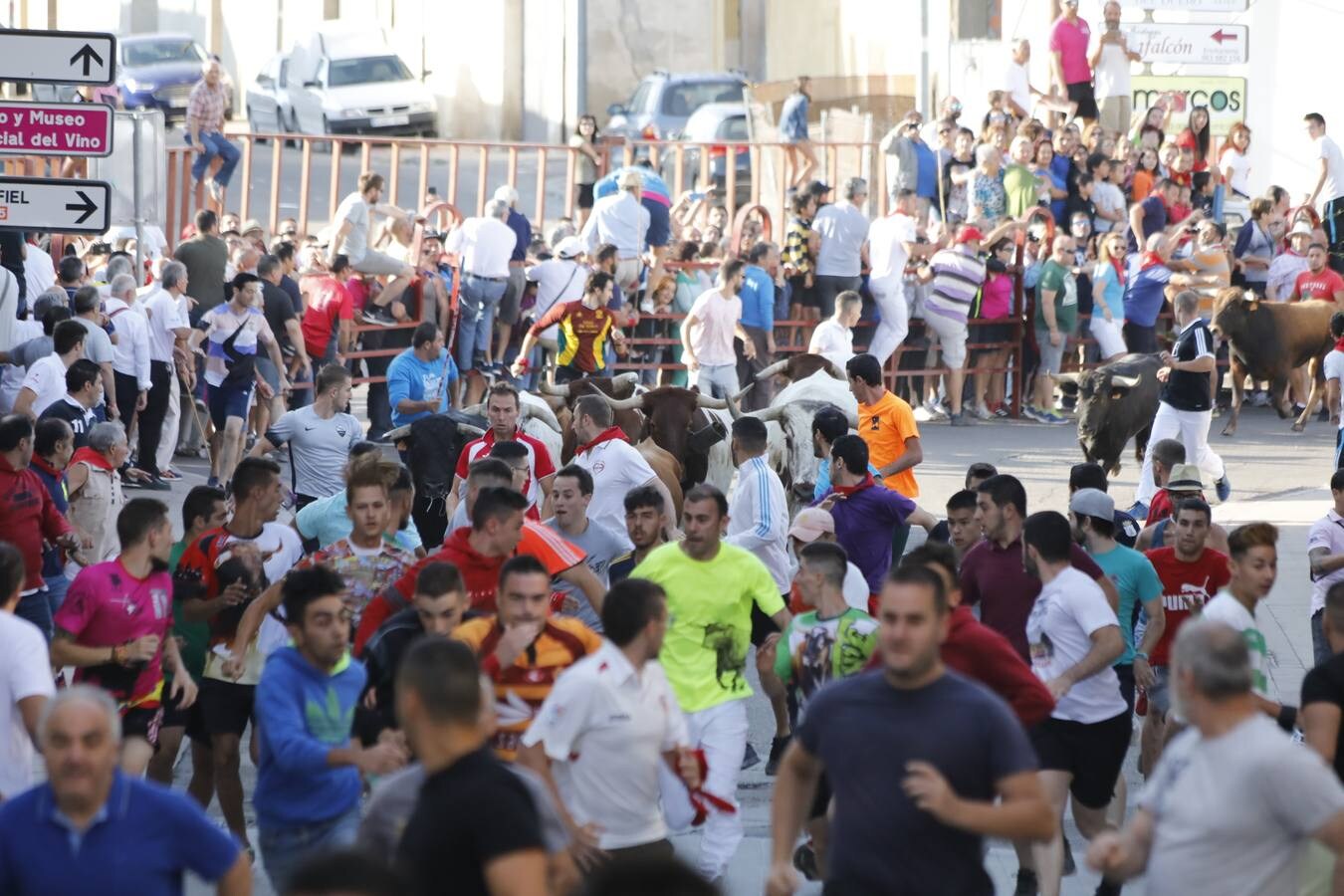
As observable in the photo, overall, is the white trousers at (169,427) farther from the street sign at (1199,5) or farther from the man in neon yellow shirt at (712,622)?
the street sign at (1199,5)

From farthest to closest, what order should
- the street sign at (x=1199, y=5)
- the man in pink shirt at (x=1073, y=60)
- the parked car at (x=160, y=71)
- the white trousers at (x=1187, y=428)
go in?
the parked car at (x=160, y=71), the street sign at (x=1199, y=5), the man in pink shirt at (x=1073, y=60), the white trousers at (x=1187, y=428)

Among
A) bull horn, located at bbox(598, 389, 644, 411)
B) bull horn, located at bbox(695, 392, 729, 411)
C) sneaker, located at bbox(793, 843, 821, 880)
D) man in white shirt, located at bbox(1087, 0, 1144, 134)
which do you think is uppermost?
man in white shirt, located at bbox(1087, 0, 1144, 134)

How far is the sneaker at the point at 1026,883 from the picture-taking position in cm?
793

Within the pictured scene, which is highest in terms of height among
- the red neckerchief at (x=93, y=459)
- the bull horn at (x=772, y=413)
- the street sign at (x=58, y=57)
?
the street sign at (x=58, y=57)

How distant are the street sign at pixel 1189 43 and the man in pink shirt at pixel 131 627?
20665 millimetres

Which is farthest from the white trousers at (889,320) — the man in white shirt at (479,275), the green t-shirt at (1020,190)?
the man in white shirt at (479,275)

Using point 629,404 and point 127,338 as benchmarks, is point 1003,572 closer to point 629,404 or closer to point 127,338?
point 629,404

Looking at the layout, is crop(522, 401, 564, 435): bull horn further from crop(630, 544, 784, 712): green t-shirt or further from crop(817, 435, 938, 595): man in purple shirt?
crop(630, 544, 784, 712): green t-shirt

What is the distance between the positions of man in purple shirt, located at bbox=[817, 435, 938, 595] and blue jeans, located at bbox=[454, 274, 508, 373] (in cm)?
1012

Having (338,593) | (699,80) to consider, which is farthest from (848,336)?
(699,80)

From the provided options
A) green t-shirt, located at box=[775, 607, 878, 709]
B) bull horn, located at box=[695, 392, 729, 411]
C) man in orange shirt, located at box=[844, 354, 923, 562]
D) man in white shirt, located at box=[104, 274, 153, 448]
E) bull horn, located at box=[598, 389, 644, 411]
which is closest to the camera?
green t-shirt, located at box=[775, 607, 878, 709]

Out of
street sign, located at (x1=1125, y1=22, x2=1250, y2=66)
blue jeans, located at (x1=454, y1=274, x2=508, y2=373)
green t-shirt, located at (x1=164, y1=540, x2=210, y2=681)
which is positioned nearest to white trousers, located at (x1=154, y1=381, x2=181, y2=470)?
blue jeans, located at (x1=454, y1=274, x2=508, y2=373)

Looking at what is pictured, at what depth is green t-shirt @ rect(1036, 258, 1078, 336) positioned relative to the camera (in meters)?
21.6

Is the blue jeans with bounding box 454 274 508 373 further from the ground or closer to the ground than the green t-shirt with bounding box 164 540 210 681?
further from the ground
